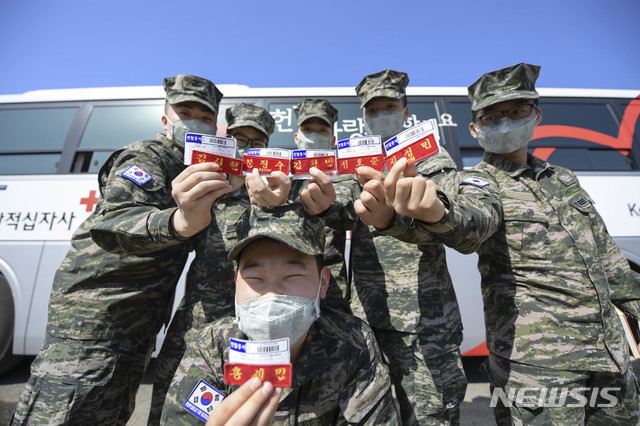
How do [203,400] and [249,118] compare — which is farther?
[249,118]

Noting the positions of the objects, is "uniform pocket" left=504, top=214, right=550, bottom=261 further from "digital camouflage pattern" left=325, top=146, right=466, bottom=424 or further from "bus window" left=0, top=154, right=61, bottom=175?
"bus window" left=0, top=154, right=61, bottom=175

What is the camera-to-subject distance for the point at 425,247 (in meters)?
1.72

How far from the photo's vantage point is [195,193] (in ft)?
3.68

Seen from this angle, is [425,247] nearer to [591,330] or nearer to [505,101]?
[591,330]

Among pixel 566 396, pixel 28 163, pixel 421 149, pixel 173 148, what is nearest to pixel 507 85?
pixel 421 149

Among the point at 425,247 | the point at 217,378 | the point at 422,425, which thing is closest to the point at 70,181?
the point at 217,378

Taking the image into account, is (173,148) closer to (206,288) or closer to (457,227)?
(206,288)

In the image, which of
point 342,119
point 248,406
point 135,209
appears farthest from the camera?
point 342,119

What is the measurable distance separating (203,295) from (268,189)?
1.05m

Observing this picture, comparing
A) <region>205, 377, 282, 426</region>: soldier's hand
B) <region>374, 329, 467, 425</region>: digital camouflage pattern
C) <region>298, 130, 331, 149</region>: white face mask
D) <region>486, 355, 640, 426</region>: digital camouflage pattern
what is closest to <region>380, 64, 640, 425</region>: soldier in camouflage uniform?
<region>486, 355, 640, 426</region>: digital camouflage pattern

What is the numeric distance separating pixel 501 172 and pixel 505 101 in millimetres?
452

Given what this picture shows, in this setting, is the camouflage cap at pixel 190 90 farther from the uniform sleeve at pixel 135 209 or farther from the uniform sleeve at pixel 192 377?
the uniform sleeve at pixel 192 377

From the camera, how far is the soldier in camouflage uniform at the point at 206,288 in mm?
1760

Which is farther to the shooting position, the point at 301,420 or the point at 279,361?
the point at 301,420
